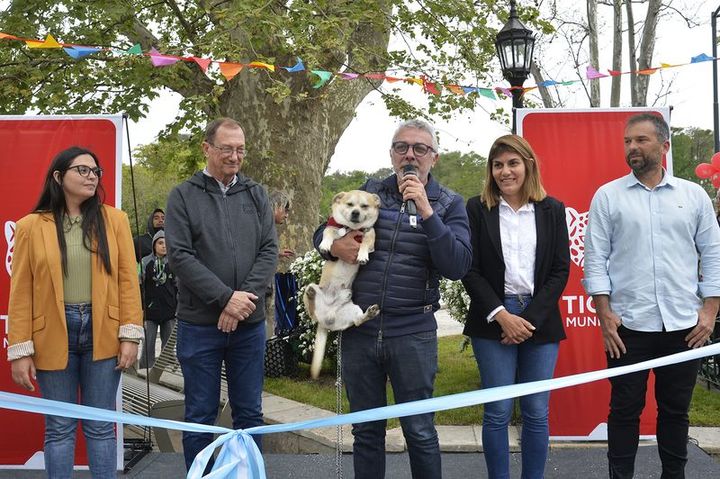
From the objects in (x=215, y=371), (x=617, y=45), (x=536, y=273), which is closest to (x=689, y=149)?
(x=617, y=45)

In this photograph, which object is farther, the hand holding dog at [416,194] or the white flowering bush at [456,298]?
the white flowering bush at [456,298]

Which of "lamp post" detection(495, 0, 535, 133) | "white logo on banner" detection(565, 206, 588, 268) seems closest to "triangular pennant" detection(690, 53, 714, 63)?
"lamp post" detection(495, 0, 535, 133)

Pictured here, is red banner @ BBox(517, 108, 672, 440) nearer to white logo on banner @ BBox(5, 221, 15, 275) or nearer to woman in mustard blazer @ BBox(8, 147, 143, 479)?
woman in mustard blazer @ BBox(8, 147, 143, 479)

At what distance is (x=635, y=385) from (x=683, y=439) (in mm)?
410

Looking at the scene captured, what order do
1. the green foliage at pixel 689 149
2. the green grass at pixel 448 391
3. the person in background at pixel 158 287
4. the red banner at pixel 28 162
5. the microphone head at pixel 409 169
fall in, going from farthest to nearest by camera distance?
the green foliage at pixel 689 149, the person in background at pixel 158 287, the green grass at pixel 448 391, the red banner at pixel 28 162, the microphone head at pixel 409 169

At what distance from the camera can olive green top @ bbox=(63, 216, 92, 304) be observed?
10.8 feet

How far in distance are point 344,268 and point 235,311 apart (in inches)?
24.6

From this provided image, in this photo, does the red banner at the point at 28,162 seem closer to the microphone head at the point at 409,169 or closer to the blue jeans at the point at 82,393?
the blue jeans at the point at 82,393

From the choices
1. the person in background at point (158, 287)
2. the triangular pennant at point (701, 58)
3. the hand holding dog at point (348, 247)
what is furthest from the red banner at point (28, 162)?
the triangular pennant at point (701, 58)

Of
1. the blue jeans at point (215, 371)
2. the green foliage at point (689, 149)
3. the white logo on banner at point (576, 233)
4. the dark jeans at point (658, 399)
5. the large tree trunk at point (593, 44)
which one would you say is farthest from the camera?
the green foliage at point (689, 149)

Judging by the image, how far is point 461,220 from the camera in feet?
10.6

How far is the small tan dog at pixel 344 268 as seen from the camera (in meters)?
3.10

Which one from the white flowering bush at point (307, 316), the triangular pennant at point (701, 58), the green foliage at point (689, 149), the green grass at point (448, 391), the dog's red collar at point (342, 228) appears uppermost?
the green foliage at point (689, 149)

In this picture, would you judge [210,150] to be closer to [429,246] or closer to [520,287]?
[429,246]
